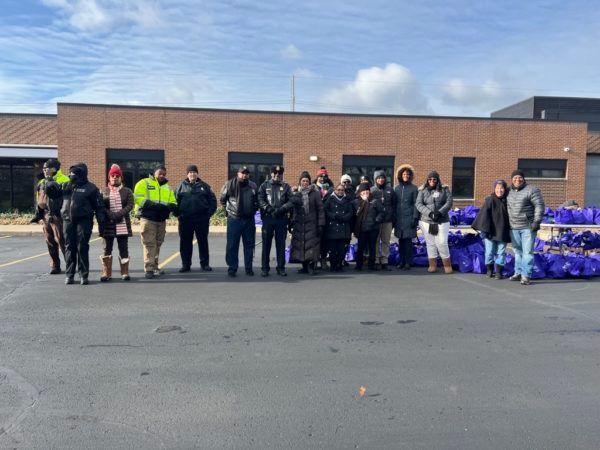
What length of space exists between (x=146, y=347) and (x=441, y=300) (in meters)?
4.08

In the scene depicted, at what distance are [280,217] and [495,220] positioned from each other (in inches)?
145

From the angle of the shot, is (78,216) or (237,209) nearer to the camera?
(78,216)

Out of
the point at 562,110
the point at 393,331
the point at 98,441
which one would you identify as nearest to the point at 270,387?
the point at 98,441

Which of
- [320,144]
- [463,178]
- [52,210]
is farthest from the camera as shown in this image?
[463,178]

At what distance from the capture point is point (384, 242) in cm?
974

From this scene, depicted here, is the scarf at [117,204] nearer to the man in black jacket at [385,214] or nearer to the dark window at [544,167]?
the man in black jacket at [385,214]

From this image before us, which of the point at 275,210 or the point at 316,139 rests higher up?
the point at 316,139

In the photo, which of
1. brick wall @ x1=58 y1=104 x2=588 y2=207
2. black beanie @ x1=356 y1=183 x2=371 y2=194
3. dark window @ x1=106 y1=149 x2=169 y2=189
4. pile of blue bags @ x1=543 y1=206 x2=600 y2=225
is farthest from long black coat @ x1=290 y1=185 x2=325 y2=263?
dark window @ x1=106 y1=149 x2=169 y2=189

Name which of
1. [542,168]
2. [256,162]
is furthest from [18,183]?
[542,168]

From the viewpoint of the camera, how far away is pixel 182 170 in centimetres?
2342

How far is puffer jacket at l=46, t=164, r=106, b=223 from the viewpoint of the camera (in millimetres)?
7754

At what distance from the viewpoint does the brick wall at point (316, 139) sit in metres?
23.1

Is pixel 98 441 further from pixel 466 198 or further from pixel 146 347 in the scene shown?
pixel 466 198

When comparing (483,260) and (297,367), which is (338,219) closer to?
(483,260)
